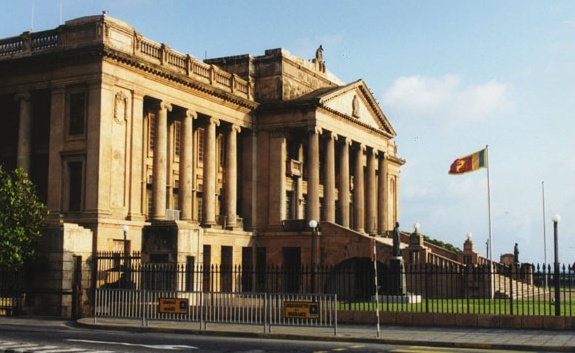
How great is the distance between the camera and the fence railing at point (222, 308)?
27.5 meters

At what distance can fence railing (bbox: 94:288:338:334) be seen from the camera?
27.5 metres

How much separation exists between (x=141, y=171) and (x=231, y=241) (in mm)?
10434

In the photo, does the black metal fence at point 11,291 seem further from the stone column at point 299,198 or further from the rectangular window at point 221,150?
the stone column at point 299,198

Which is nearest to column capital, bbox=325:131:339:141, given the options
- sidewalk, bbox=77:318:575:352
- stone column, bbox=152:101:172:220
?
stone column, bbox=152:101:172:220

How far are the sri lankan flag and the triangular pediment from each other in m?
11.4

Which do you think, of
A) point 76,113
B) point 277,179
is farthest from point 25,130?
point 277,179

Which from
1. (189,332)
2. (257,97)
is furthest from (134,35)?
(189,332)

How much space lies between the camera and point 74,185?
46156mm

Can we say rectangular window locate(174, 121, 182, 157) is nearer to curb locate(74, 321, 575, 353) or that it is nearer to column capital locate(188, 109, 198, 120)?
column capital locate(188, 109, 198, 120)

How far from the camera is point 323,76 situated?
69125 millimetres

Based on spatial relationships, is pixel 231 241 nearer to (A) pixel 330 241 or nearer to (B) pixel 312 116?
(A) pixel 330 241

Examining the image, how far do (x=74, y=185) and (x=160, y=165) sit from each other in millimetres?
5470

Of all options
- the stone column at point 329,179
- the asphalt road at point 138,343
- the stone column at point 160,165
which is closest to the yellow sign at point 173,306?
the asphalt road at point 138,343

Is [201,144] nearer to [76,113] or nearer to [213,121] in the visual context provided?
[213,121]
